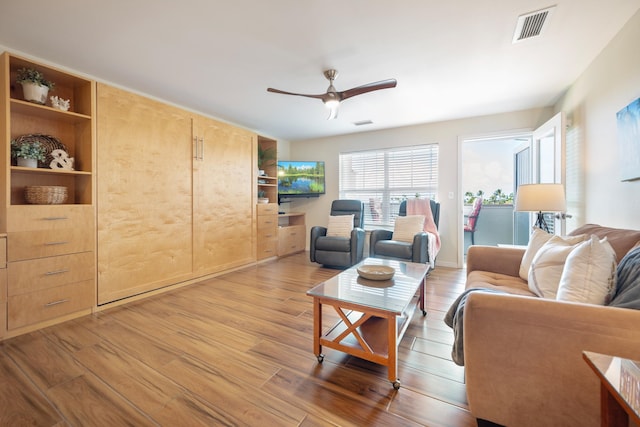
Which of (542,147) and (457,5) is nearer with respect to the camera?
(457,5)

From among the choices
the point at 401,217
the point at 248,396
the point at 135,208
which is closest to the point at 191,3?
the point at 135,208

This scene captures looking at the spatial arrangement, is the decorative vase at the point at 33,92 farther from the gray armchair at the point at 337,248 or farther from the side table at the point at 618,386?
the side table at the point at 618,386

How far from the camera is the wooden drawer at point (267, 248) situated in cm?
425

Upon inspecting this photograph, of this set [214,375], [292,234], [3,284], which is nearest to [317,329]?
[214,375]

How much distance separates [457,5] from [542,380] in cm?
210

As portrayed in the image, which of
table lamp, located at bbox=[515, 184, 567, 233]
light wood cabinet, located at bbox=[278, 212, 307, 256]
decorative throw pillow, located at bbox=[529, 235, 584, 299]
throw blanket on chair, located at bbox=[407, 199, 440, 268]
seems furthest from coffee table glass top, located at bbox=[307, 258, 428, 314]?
light wood cabinet, located at bbox=[278, 212, 307, 256]

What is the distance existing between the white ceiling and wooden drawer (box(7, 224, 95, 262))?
1.53 metres

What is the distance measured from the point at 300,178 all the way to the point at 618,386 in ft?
15.0

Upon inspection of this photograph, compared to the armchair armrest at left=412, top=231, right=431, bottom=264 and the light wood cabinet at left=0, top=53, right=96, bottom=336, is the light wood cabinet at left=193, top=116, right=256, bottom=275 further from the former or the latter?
the armchair armrest at left=412, top=231, right=431, bottom=264

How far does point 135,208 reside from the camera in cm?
271

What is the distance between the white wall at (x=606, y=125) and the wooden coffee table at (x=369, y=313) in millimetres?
1640

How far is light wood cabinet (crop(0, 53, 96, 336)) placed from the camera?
1.95 meters

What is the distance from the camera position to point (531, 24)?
183cm

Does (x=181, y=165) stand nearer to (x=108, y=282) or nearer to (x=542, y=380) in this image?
(x=108, y=282)
